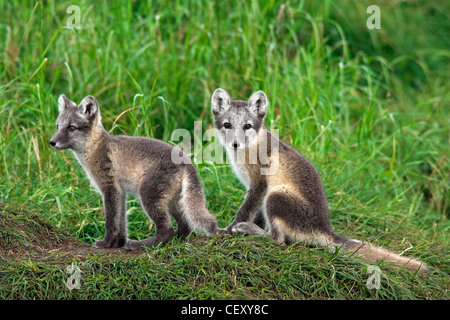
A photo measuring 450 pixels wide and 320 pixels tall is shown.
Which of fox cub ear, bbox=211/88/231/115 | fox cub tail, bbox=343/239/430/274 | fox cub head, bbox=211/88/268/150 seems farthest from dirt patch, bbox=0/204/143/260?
fox cub tail, bbox=343/239/430/274

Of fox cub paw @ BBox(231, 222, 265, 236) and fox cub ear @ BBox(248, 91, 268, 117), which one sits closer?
fox cub paw @ BBox(231, 222, 265, 236)

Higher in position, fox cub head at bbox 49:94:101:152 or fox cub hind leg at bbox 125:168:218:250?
fox cub head at bbox 49:94:101:152

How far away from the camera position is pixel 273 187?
4.66 meters

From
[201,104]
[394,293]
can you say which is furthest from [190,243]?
[201,104]

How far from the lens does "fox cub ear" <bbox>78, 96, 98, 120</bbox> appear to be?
469cm

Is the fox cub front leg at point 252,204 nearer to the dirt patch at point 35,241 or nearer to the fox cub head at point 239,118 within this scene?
the fox cub head at point 239,118

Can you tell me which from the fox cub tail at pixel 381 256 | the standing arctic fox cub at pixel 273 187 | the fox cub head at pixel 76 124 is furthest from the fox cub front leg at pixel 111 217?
the fox cub tail at pixel 381 256

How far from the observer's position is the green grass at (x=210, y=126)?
403cm

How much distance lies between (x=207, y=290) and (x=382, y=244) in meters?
1.80

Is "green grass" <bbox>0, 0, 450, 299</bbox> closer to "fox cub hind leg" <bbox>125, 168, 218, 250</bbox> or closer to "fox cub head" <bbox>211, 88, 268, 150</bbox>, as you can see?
"fox cub hind leg" <bbox>125, 168, 218, 250</bbox>

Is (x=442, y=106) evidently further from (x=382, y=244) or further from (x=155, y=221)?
(x=155, y=221)

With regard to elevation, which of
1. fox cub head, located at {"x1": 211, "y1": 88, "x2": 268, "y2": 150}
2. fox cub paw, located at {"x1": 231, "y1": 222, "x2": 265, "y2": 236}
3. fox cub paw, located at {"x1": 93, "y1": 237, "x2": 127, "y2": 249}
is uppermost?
fox cub head, located at {"x1": 211, "y1": 88, "x2": 268, "y2": 150}

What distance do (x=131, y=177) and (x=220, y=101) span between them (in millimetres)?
952

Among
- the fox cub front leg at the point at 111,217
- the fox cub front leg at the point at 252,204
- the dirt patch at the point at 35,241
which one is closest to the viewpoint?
the dirt patch at the point at 35,241
